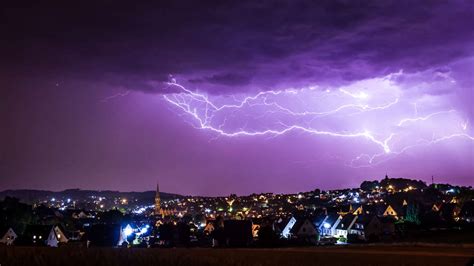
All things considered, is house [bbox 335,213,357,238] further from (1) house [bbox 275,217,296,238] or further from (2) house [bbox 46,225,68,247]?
(2) house [bbox 46,225,68,247]

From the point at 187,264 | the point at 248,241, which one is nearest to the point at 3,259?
the point at 187,264

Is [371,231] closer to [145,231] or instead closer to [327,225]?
[327,225]

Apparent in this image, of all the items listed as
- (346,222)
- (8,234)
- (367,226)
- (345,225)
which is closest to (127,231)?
(8,234)

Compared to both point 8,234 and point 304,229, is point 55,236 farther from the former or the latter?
point 304,229

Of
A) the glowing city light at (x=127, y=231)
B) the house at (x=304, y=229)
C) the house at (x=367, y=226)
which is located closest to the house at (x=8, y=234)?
the glowing city light at (x=127, y=231)

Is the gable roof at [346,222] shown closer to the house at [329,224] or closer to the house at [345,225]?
the house at [345,225]

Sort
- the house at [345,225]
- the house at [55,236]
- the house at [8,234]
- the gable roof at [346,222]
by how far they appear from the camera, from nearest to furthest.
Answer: the house at [55,236] → the house at [8,234] → the house at [345,225] → the gable roof at [346,222]

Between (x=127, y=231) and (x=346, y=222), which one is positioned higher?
(x=346, y=222)

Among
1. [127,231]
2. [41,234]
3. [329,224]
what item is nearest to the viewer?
[41,234]
